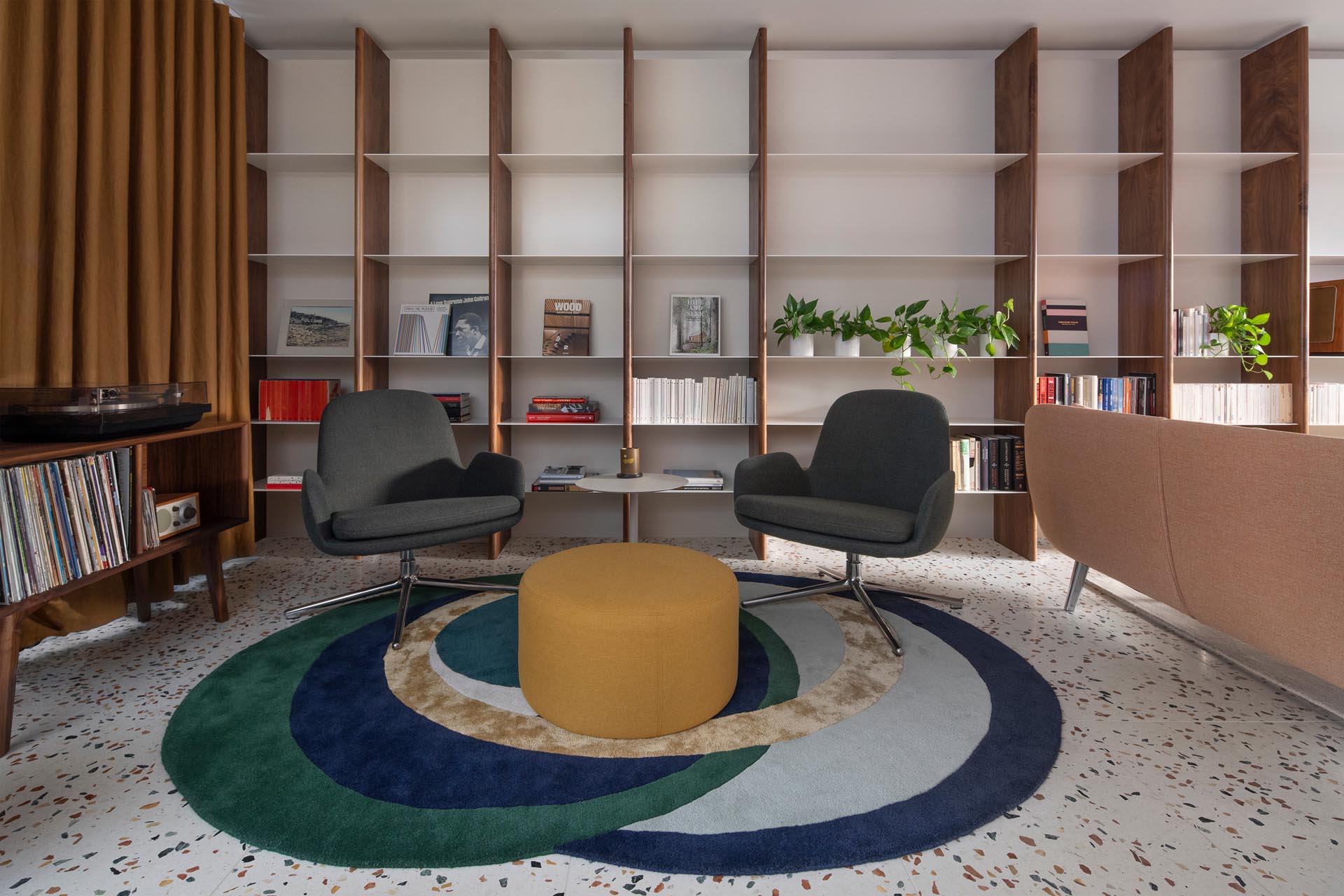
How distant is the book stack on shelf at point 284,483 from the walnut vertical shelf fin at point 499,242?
1.06 meters

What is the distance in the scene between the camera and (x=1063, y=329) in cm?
398

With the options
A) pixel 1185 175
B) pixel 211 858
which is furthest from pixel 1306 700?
pixel 1185 175

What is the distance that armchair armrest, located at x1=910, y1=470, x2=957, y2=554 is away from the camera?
2414 mm

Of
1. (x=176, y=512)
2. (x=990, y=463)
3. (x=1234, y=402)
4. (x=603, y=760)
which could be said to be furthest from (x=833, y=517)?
(x=1234, y=402)

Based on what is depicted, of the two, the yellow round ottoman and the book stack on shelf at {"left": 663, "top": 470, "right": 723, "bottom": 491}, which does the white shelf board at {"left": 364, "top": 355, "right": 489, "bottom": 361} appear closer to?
the book stack on shelf at {"left": 663, "top": 470, "right": 723, "bottom": 491}

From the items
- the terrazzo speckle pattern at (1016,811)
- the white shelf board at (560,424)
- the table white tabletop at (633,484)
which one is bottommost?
the terrazzo speckle pattern at (1016,811)

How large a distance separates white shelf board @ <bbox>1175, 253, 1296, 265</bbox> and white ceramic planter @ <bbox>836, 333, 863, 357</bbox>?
5.77 feet

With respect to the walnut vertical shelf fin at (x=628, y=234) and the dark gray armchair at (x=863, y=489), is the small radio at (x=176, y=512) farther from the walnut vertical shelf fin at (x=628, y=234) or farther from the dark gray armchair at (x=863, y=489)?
the dark gray armchair at (x=863, y=489)

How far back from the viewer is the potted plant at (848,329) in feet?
12.3

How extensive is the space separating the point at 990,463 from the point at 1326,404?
6.28 feet

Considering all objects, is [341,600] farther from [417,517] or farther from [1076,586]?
[1076,586]

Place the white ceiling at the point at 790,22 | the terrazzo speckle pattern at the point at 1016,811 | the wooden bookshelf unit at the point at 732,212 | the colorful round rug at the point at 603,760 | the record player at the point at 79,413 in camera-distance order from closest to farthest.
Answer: the terrazzo speckle pattern at the point at 1016,811
the colorful round rug at the point at 603,760
the record player at the point at 79,413
the white ceiling at the point at 790,22
the wooden bookshelf unit at the point at 732,212

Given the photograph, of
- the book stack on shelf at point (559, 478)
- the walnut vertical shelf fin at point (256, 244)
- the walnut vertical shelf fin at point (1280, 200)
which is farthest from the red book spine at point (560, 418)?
the walnut vertical shelf fin at point (1280, 200)

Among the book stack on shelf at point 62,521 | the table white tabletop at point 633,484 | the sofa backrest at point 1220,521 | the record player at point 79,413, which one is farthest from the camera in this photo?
the table white tabletop at point 633,484
